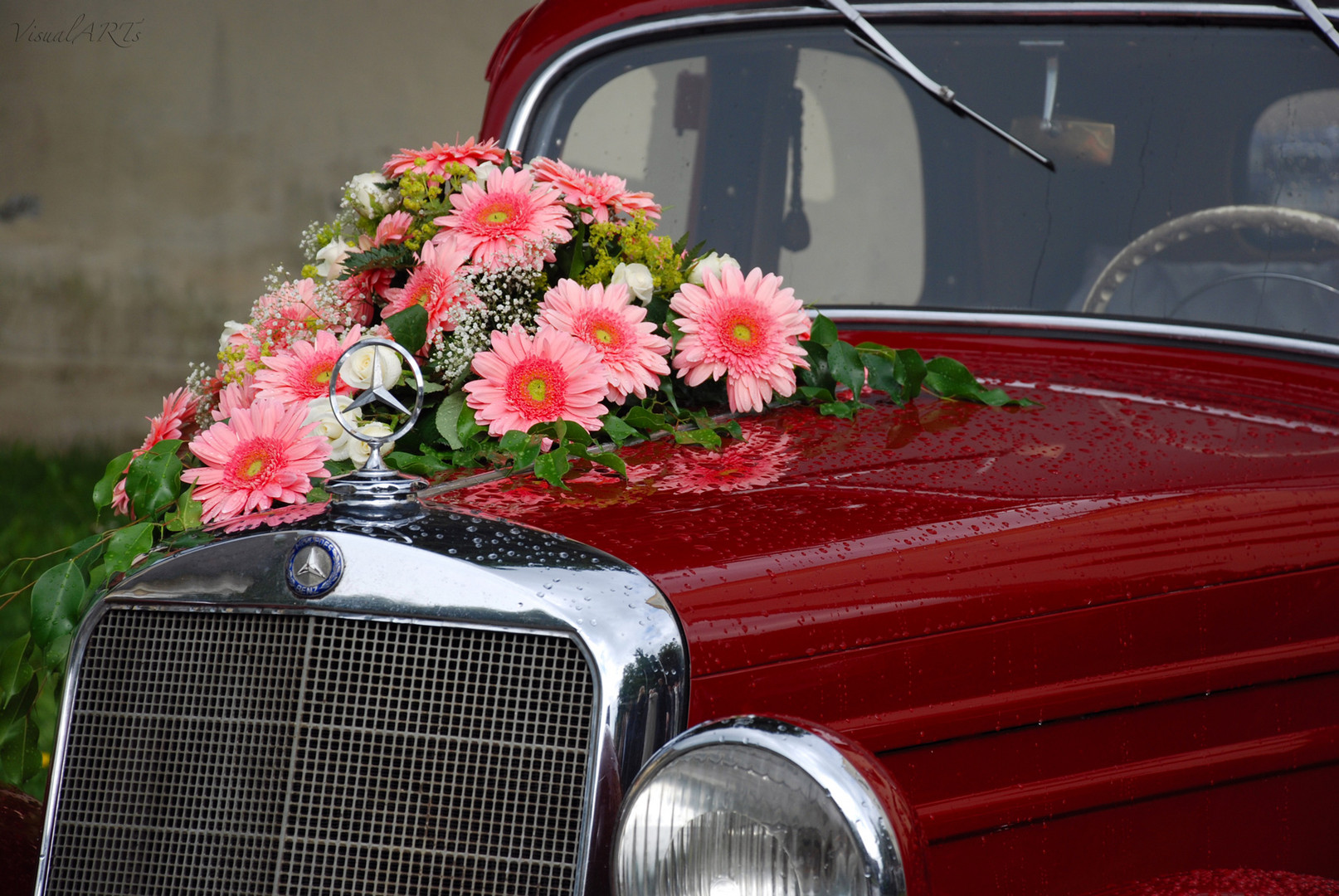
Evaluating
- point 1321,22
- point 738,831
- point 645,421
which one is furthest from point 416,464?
point 1321,22

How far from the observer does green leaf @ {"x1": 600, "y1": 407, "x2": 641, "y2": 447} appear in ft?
6.26

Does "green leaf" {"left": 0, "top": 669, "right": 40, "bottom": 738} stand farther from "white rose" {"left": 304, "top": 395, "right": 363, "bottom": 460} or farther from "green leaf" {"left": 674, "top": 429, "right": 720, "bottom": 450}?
"green leaf" {"left": 674, "top": 429, "right": 720, "bottom": 450}

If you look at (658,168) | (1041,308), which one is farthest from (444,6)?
(1041,308)

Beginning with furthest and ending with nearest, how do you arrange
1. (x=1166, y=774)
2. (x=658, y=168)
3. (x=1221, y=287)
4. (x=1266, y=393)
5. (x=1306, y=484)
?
(x=658, y=168)
(x=1221, y=287)
(x=1266, y=393)
(x=1306, y=484)
(x=1166, y=774)

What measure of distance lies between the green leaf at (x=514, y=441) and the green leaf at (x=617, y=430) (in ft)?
0.46

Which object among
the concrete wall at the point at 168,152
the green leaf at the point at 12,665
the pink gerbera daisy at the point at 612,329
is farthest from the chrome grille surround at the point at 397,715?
the concrete wall at the point at 168,152

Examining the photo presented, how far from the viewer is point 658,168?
9.45 ft

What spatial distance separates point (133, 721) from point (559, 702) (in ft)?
1.65

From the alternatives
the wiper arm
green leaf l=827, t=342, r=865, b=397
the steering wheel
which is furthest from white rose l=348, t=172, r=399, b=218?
the wiper arm

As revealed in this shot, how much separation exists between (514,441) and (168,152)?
8.01 metres

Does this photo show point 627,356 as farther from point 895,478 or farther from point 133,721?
point 133,721

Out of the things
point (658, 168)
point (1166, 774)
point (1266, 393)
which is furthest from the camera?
point (658, 168)

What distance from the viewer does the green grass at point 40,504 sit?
549 cm

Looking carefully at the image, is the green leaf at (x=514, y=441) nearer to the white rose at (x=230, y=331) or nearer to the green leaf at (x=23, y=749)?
the white rose at (x=230, y=331)
